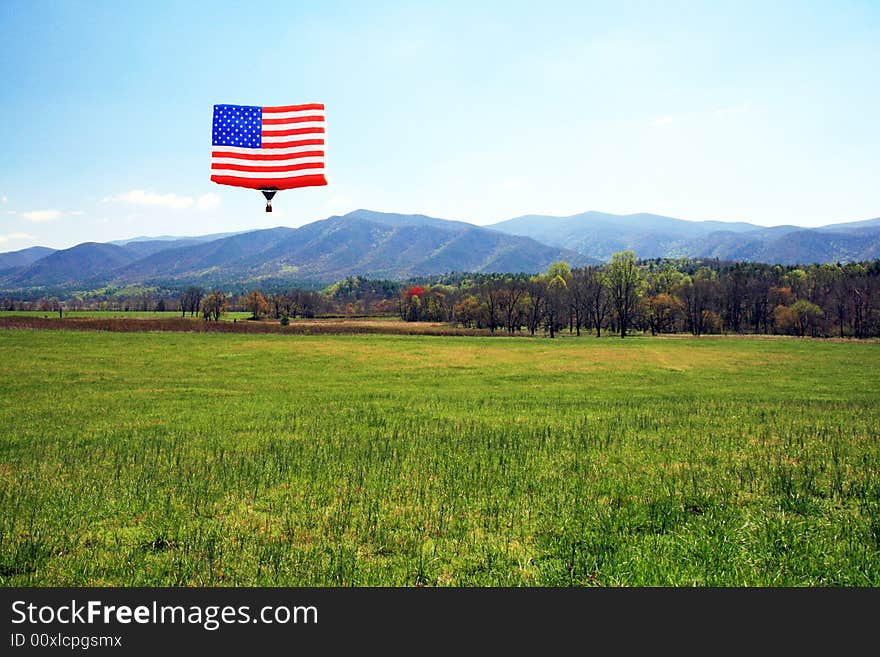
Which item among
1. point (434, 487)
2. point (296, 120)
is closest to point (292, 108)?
point (296, 120)

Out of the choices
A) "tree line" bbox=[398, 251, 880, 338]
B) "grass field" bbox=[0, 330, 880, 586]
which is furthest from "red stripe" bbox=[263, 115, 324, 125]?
"tree line" bbox=[398, 251, 880, 338]

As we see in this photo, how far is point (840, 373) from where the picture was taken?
4444 cm

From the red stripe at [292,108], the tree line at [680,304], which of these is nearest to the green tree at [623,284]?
the tree line at [680,304]

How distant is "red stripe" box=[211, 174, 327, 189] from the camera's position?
39.0 ft

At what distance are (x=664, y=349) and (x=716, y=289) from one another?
229 feet

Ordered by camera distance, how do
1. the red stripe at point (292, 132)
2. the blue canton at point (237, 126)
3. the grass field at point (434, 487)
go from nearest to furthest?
the grass field at point (434, 487) < the blue canton at point (237, 126) < the red stripe at point (292, 132)

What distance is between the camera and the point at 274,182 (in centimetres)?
1218

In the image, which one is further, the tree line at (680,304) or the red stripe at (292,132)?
the tree line at (680,304)

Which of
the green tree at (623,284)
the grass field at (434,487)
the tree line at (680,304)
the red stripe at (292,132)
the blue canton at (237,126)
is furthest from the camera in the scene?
the tree line at (680,304)

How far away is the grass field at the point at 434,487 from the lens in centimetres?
852

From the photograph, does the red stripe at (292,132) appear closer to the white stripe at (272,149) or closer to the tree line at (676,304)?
the white stripe at (272,149)

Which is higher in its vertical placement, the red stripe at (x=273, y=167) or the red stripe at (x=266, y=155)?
the red stripe at (x=266, y=155)

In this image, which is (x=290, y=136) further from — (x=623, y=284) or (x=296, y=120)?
(x=623, y=284)

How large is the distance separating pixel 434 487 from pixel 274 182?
8.11 meters
